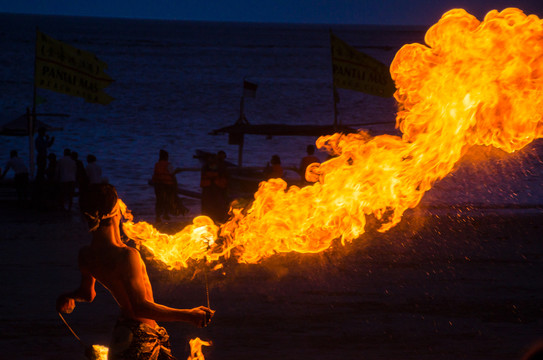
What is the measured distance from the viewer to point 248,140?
129 ft

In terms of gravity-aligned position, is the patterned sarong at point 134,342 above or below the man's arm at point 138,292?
below

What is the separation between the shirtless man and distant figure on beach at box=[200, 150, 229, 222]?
31.6 ft

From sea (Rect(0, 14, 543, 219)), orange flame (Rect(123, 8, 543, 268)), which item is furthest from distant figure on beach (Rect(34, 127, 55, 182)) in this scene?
orange flame (Rect(123, 8, 543, 268))

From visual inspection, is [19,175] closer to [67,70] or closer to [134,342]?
[67,70]

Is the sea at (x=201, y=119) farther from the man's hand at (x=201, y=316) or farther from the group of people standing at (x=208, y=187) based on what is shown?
the man's hand at (x=201, y=316)

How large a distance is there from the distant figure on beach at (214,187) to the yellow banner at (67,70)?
4.47m

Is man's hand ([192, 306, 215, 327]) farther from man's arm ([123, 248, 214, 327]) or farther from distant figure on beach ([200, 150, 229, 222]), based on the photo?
distant figure on beach ([200, 150, 229, 222])

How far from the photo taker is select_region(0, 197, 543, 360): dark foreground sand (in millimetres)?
6230

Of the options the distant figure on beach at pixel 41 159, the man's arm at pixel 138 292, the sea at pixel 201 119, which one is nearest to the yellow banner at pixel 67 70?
the distant figure on beach at pixel 41 159

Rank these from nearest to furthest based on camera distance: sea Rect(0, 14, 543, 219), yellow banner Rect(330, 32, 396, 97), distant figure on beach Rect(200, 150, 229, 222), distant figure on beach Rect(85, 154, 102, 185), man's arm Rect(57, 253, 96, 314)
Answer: man's arm Rect(57, 253, 96, 314) → distant figure on beach Rect(200, 150, 229, 222) → distant figure on beach Rect(85, 154, 102, 185) → yellow banner Rect(330, 32, 396, 97) → sea Rect(0, 14, 543, 219)

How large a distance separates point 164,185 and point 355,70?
5.70 m

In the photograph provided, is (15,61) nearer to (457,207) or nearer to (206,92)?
(206,92)

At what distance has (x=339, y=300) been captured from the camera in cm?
783

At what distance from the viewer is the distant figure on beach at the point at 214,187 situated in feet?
43.3
